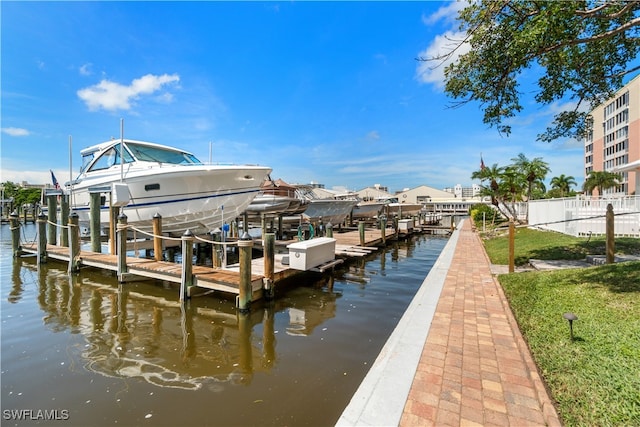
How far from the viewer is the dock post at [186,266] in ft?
23.0

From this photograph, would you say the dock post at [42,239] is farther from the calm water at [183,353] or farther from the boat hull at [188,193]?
the calm water at [183,353]

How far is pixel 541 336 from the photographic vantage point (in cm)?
405

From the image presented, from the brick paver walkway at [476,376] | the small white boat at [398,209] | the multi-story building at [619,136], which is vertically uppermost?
the multi-story building at [619,136]

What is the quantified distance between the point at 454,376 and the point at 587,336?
75.5 inches

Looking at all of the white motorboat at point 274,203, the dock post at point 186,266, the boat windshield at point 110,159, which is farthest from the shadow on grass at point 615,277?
the boat windshield at point 110,159

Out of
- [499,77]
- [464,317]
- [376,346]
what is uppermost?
[499,77]

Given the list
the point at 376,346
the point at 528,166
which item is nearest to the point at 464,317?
the point at 376,346

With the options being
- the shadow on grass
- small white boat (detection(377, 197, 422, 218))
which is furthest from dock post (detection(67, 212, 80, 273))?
small white boat (detection(377, 197, 422, 218))

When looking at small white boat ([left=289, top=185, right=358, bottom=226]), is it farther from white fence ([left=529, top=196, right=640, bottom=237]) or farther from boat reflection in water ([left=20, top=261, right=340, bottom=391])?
white fence ([left=529, top=196, right=640, bottom=237])

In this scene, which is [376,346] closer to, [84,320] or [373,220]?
[84,320]

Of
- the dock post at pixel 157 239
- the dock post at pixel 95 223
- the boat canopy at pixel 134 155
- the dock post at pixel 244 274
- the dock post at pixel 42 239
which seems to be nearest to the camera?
the dock post at pixel 244 274

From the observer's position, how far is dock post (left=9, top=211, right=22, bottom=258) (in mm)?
12344

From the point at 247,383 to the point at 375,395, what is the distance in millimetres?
1871

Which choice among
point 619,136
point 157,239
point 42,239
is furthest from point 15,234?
point 619,136
